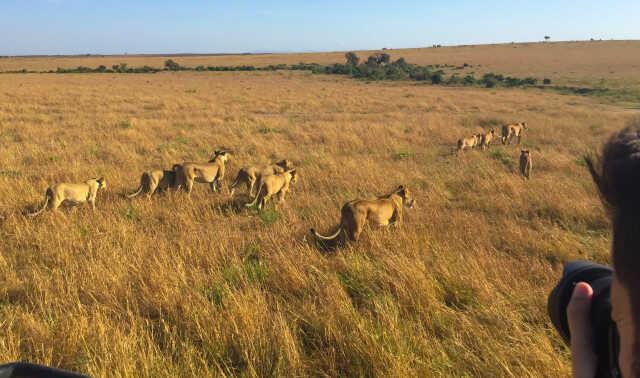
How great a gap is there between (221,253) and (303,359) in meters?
2.29

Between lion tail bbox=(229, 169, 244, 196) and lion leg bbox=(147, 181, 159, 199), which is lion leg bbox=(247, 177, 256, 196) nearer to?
lion tail bbox=(229, 169, 244, 196)

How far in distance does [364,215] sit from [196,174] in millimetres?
4351

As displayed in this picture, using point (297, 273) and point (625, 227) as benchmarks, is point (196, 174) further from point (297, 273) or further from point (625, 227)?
point (625, 227)

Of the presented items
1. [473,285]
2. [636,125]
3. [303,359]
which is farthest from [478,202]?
[636,125]

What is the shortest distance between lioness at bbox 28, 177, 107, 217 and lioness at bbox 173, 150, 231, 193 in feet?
4.88

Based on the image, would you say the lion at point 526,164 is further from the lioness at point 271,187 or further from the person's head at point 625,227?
the person's head at point 625,227

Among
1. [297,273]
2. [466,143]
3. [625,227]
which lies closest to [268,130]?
[466,143]

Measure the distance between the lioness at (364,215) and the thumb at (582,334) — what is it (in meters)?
4.76

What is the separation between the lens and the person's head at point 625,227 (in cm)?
80

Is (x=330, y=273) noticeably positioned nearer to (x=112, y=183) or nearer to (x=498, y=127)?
(x=112, y=183)

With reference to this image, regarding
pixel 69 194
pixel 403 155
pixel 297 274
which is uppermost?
pixel 69 194

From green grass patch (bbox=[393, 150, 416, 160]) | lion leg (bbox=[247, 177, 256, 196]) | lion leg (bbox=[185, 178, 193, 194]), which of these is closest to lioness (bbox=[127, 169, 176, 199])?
lion leg (bbox=[185, 178, 193, 194])

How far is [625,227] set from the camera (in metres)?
0.81

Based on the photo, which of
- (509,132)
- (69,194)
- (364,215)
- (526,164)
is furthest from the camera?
(509,132)
